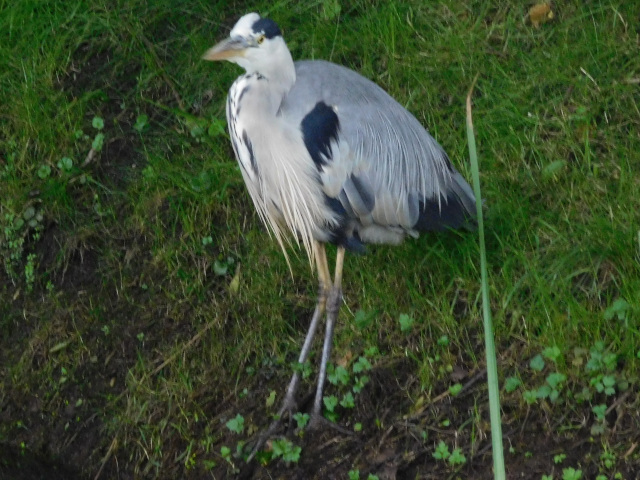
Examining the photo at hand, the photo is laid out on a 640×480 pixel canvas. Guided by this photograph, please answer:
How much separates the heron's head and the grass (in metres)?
0.82

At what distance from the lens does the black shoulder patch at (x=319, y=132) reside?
3.13 m

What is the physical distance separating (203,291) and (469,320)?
3.65 feet

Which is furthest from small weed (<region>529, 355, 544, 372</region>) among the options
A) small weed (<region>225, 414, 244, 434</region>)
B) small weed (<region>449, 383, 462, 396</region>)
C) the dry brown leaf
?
the dry brown leaf

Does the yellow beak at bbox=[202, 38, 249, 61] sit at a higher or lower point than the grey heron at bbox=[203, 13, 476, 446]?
higher

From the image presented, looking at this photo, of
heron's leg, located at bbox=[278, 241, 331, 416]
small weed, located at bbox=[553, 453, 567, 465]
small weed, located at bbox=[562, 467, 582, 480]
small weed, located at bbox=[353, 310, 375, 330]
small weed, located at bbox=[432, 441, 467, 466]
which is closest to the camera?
small weed, located at bbox=[562, 467, 582, 480]

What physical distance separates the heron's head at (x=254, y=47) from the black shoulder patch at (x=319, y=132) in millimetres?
218

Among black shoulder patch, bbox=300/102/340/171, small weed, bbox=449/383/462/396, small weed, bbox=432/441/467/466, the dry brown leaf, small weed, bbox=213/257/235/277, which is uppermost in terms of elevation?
black shoulder patch, bbox=300/102/340/171

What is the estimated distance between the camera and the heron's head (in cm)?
317

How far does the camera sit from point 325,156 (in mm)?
3135

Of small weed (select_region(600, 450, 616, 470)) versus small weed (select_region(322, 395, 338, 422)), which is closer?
small weed (select_region(600, 450, 616, 470))

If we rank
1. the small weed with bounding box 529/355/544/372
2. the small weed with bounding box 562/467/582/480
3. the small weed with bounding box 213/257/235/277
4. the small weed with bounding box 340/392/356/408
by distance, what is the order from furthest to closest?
the small weed with bounding box 213/257/235/277 < the small weed with bounding box 340/392/356/408 < the small weed with bounding box 529/355/544/372 < the small weed with bounding box 562/467/582/480

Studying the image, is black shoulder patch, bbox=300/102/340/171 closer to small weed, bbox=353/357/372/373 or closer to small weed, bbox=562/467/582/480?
small weed, bbox=353/357/372/373

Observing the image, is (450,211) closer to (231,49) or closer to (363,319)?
(363,319)

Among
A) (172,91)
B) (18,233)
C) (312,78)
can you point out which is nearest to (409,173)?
(312,78)
